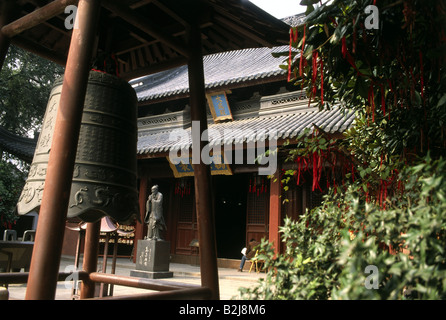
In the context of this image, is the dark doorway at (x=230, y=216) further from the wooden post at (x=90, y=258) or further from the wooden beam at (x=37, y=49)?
the wooden beam at (x=37, y=49)

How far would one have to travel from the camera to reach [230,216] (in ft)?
47.8

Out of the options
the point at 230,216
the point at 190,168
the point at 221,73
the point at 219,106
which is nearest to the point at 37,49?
the point at 190,168

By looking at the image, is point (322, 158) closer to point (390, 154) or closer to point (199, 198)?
point (390, 154)

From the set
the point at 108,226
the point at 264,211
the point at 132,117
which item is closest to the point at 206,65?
the point at 264,211

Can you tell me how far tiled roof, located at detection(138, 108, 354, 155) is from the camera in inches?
297

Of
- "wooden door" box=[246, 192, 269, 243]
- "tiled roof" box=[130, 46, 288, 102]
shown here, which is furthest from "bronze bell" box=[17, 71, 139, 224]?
"wooden door" box=[246, 192, 269, 243]

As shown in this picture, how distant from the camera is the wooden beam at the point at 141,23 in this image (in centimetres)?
200

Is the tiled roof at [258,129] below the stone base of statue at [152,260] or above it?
above

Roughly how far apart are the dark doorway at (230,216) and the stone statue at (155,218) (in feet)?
11.5

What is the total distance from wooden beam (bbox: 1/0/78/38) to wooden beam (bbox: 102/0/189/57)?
0.67ft

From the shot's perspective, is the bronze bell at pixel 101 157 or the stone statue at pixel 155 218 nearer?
the bronze bell at pixel 101 157

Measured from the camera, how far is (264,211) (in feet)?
34.0

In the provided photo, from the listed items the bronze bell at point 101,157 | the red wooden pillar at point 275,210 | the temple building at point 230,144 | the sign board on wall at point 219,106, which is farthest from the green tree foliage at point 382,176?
the sign board on wall at point 219,106

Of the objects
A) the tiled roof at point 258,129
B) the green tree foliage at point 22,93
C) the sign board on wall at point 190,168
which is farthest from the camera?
the green tree foliage at point 22,93
